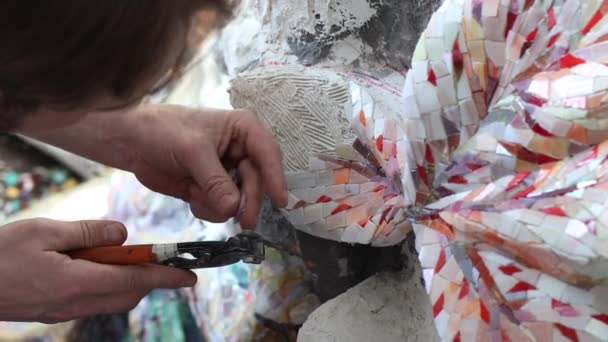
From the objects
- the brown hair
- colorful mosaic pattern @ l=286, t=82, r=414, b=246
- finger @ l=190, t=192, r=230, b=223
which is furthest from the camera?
A: finger @ l=190, t=192, r=230, b=223

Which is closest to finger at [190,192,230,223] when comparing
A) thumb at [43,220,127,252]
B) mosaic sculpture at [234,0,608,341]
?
thumb at [43,220,127,252]

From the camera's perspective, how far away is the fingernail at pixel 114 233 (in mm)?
610

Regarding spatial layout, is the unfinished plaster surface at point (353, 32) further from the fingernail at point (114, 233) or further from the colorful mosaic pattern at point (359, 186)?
the fingernail at point (114, 233)

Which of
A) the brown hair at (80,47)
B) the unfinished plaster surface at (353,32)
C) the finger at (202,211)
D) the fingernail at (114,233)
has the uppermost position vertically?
the brown hair at (80,47)

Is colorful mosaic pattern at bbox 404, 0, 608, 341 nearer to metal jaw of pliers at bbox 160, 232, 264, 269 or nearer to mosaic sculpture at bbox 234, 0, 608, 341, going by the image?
mosaic sculpture at bbox 234, 0, 608, 341

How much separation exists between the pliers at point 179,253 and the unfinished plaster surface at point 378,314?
0.29ft

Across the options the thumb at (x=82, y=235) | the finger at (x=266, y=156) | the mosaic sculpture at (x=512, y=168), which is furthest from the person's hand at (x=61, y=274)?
the mosaic sculpture at (x=512, y=168)

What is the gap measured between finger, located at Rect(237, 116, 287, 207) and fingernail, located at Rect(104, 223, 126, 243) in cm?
13

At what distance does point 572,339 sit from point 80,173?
0.70 meters

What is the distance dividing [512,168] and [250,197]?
0.86ft

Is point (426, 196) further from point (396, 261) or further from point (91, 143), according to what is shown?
point (91, 143)

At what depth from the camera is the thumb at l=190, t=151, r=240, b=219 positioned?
0.64 metres

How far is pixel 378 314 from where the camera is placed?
2.10 ft

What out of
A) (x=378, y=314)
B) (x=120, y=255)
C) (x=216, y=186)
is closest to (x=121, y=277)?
(x=120, y=255)
